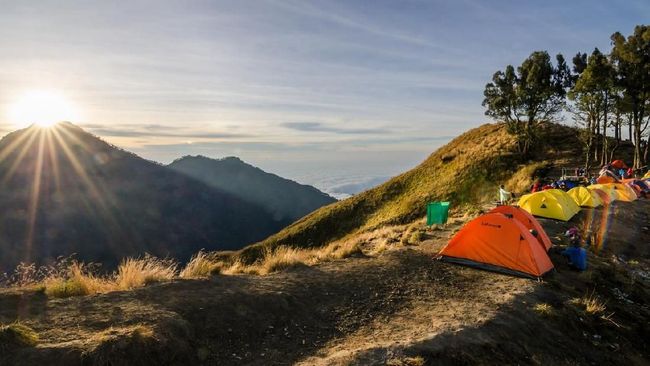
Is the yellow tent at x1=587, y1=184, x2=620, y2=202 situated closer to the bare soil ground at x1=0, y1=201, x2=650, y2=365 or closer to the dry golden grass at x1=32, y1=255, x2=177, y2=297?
the bare soil ground at x1=0, y1=201, x2=650, y2=365

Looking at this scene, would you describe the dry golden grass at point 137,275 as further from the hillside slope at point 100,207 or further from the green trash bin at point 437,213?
the hillside slope at point 100,207

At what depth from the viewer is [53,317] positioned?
296 inches

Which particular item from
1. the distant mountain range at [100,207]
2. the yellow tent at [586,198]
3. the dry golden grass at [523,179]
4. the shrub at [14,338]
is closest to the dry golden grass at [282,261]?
the shrub at [14,338]

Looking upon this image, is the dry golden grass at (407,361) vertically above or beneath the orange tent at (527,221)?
beneath

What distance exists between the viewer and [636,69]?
38.4 meters

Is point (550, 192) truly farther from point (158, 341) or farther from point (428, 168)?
point (428, 168)

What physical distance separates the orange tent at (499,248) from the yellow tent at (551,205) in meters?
10.5

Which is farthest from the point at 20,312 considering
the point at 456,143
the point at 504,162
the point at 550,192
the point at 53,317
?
the point at 456,143

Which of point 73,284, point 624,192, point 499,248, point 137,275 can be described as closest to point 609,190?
point 624,192

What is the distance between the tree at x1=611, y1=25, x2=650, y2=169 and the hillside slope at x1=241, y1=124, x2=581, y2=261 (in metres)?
8.07

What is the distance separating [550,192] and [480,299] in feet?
52.5

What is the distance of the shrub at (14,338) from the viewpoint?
620 cm

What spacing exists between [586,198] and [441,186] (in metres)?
20.5

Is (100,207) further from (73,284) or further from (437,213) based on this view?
(73,284)
